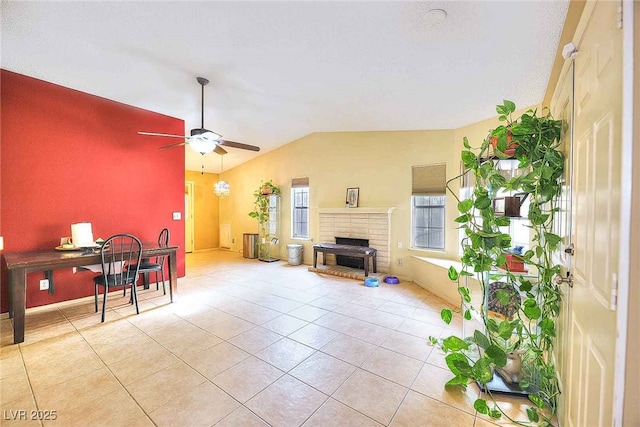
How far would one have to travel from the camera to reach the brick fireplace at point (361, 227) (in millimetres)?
5035

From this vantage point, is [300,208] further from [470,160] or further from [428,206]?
[470,160]

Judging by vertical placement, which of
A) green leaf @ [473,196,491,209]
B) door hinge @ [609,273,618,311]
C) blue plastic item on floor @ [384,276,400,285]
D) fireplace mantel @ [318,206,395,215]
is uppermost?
green leaf @ [473,196,491,209]

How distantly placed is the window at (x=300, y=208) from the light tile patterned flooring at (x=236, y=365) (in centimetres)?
290

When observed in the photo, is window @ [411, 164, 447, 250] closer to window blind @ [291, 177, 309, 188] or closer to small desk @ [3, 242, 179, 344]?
window blind @ [291, 177, 309, 188]

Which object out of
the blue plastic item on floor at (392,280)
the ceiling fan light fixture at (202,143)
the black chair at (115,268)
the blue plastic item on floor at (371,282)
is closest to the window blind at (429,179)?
the blue plastic item on floor at (392,280)

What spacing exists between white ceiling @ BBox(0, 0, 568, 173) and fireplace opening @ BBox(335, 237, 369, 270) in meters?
2.52

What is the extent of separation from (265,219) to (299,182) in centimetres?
138

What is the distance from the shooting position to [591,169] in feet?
3.50

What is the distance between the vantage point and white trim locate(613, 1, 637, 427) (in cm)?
76

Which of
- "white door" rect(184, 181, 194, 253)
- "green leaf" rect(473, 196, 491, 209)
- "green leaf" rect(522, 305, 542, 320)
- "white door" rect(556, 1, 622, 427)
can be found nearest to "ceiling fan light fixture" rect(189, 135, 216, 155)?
"green leaf" rect(473, 196, 491, 209)

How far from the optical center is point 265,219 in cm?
682

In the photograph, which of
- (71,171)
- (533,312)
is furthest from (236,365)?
(71,171)

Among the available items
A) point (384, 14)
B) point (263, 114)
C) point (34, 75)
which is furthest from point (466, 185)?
point (34, 75)

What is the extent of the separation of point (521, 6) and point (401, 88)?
4.73 ft
